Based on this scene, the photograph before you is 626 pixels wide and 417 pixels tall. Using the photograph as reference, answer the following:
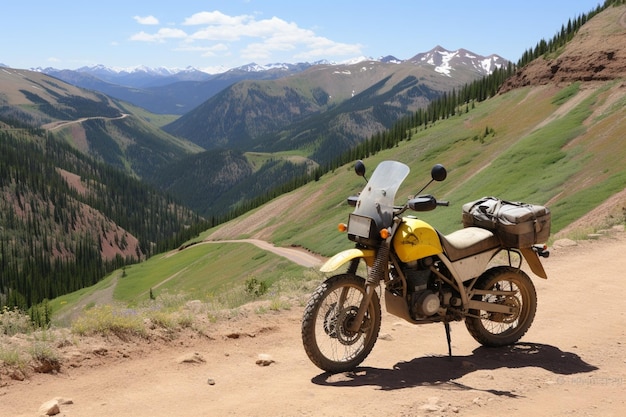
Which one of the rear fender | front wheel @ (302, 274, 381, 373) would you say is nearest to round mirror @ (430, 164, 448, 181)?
front wheel @ (302, 274, 381, 373)

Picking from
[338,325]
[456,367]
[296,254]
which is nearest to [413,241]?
[338,325]

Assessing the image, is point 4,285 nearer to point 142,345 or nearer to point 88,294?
point 88,294

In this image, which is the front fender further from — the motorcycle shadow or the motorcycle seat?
the motorcycle shadow

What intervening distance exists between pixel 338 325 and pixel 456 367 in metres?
2.41

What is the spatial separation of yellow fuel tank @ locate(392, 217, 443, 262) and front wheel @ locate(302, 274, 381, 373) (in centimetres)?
93

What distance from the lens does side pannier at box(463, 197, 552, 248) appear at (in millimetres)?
10133

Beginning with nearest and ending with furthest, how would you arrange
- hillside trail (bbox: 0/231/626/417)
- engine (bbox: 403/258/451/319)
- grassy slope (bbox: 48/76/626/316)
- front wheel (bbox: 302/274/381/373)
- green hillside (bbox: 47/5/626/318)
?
1. hillside trail (bbox: 0/231/626/417)
2. front wheel (bbox: 302/274/381/373)
3. engine (bbox: 403/258/451/319)
4. grassy slope (bbox: 48/76/626/316)
5. green hillside (bbox: 47/5/626/318)

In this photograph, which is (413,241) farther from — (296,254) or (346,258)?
(296,254)

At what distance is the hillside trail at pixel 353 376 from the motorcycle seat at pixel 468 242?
79.9 inches

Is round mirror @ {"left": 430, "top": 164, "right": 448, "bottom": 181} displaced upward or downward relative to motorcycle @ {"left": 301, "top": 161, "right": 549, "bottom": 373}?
upward

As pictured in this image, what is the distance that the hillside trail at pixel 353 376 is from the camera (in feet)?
24.3

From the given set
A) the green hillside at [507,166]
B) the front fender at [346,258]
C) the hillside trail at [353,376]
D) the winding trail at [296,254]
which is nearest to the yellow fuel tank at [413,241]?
the front fender at [346,258]

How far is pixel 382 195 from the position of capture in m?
8.87

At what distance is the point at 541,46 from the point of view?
139 meters
